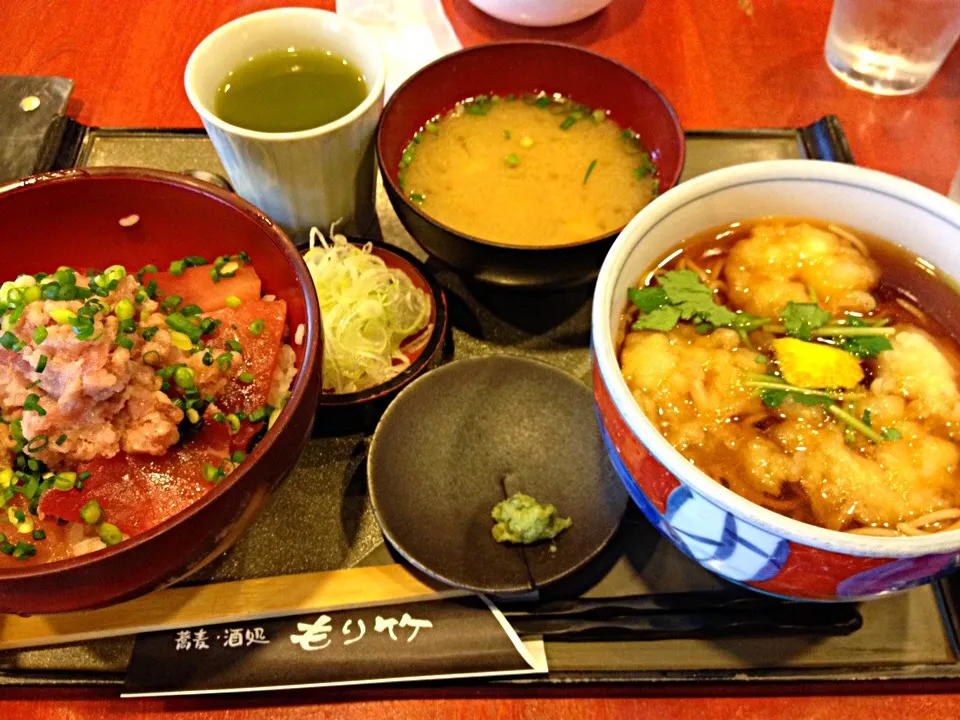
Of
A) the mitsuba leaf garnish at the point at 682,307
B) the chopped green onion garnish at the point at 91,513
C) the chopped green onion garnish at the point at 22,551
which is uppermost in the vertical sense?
the mitsuba leaf garnish at the point at 682,307

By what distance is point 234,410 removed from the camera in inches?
47.5

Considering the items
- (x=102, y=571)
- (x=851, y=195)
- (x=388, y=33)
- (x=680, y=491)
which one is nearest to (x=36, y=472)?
(x=102, y=571)

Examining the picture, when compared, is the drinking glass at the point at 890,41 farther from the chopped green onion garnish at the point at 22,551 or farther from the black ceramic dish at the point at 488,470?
the chopped green onion garnish at the point at 22,551

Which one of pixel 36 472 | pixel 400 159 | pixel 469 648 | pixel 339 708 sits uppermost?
pixel 400 159

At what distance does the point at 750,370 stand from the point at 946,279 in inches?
14.4

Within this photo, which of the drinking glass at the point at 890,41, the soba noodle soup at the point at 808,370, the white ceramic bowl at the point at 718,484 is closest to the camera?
the white ceramic bowl at the point at 718,484

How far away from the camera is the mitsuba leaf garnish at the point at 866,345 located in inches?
45.1

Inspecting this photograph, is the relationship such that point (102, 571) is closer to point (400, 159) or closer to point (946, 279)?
point (400, 159)

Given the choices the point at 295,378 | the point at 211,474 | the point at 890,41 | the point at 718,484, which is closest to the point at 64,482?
the point at 211,474

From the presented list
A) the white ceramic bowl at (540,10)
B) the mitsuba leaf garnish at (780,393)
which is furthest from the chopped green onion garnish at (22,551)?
the white ceramic bowl at (540,10)

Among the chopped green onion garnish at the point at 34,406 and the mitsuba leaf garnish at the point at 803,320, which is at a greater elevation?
the mitsuba leaf garnish at the point at 803,320

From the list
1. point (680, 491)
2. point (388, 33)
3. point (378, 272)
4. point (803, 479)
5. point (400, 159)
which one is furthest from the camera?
point (388, 33)

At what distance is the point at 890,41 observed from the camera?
2.17 meters

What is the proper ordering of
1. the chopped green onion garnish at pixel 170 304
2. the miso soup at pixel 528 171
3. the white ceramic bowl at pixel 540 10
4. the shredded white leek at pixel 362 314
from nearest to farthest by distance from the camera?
the chopped green onion garnish at pixel 170 304 → the shredded white leek at pixel 362 314 → the miso soup at pixel 528 171 → the white ceramic bowl at pixel 540 10
